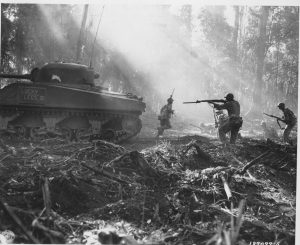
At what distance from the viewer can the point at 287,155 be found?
529 cm

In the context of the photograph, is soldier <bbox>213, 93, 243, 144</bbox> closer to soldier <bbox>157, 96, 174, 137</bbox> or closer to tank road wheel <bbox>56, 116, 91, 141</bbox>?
soldier <bbox>157, 96, 174, 137</bbox>

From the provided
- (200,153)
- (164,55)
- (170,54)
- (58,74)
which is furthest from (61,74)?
(200,153)

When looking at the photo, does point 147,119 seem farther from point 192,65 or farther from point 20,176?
point 20,176

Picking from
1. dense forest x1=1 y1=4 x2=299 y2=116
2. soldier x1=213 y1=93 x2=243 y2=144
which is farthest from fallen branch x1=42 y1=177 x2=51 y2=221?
dense forest x1=1 y1=4 x2=299 y2=116

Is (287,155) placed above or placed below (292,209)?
above

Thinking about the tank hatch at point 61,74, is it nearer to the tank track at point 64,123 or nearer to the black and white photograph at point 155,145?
the black and white photograph at point 155,145

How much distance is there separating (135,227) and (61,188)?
3.25 ft

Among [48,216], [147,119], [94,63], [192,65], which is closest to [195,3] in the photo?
[48,216]

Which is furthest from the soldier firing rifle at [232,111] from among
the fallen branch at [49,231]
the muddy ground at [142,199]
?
the fallen branch at [49,231]

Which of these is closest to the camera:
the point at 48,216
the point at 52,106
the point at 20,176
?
the point at 48,216

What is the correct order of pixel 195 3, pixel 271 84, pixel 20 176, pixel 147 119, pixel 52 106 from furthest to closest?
1. pixel 147 119
2. pixel 271 84
3. pixel 52 106
4. pixel 195 3
5. pixel 20 176

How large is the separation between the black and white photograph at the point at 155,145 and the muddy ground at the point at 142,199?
1cm

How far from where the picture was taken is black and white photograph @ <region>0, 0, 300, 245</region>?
12.0ft

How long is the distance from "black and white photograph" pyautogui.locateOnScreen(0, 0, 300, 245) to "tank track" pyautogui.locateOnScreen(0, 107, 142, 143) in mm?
24
